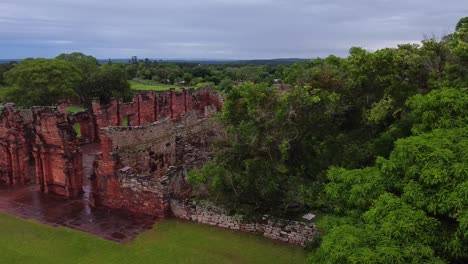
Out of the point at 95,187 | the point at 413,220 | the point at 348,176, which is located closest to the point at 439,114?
the point at 348,176

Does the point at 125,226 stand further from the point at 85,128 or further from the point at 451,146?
the point at 85,128

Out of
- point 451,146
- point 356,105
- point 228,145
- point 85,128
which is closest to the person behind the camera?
point 451,146

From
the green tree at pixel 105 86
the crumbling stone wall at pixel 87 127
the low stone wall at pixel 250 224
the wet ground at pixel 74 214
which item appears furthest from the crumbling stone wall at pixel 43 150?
the green tree at pixel 105 86

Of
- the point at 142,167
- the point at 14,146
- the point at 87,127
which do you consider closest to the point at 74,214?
the point at 142,167

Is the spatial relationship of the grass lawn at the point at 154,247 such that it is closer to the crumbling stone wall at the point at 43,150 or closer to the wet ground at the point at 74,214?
the wet ground at the point at 74,214

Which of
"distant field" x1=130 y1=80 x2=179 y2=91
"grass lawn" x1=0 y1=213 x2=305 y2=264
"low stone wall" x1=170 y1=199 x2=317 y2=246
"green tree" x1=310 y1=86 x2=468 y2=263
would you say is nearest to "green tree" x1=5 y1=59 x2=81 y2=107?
"distant field" x1=130 y1=80 x2=179 y2=91
